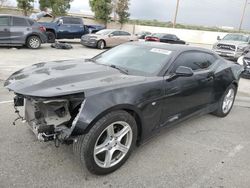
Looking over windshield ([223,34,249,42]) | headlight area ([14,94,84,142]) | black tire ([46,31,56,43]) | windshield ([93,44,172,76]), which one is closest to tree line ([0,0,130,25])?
black tire ([46,31,56,43])

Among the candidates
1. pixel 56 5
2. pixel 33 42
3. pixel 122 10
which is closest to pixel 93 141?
pixel 33 42

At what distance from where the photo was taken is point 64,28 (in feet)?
58.3

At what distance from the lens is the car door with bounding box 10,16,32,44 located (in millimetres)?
12742

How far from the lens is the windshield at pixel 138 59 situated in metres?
3.62

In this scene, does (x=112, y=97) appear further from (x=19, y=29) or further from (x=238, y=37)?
(x=238, y=37)

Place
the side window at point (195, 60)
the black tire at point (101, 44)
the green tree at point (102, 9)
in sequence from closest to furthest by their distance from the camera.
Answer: the side window at point (195, 60), the black tire at point (101, 44), the green tree at point (102, 9)

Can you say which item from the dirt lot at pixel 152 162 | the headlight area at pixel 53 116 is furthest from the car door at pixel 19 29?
the headlight area at pixel 53 116

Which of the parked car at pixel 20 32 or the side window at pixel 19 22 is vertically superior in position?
the side window at pixel 19 22

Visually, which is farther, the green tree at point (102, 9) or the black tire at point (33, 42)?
the green tree at point (102, 9)

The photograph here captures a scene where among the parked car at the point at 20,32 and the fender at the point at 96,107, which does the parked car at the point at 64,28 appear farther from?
the fender at the point at 96,107

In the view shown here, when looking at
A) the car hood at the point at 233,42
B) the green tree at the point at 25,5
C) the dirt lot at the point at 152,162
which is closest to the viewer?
the dirt lot at the point at 152,162

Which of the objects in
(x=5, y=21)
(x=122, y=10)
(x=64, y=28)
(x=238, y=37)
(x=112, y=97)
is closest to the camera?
(x=112, y=97)

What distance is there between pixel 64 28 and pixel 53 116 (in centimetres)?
1589

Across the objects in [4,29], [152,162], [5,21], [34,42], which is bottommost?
[152,162]
